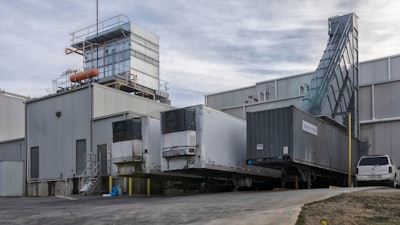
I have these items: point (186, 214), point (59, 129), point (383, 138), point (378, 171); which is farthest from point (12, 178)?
point (383, 138)

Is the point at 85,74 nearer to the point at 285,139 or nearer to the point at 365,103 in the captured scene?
the point at 285,139

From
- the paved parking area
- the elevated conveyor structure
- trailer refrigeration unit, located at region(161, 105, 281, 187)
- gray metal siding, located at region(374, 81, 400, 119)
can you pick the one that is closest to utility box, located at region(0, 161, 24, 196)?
trailer refrigeration unit, located at region(161, 105, 281, 187)

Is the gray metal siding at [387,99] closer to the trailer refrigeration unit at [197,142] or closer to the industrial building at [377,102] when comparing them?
the industrial building at [377,102]

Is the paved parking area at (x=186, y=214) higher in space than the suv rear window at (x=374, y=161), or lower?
lower

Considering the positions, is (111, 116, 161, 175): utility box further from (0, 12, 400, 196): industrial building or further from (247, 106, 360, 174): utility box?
(247, 106, 360, 174): utility box

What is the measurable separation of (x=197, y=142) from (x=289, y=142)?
3805 millimetres

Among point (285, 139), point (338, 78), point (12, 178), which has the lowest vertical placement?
point (12, 178)

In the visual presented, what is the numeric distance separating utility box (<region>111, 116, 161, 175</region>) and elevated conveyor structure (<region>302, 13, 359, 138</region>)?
35.7 ft

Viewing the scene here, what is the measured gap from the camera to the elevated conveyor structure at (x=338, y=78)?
93.7ft

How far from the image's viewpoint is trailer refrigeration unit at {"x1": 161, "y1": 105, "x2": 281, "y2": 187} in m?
19.1

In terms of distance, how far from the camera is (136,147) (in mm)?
21062

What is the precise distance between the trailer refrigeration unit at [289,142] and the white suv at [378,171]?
178 cm

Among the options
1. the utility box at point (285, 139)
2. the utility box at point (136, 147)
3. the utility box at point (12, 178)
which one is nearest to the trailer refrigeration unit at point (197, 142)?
the utility box at point (285, 139)

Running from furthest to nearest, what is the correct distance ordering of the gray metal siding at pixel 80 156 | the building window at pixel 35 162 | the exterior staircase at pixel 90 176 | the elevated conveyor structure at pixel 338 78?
the building window at pixel 35 162 → the elevated conveyor structure at pixel 338 78 → the gray metal siding at pixel 80 156 → the exterior staircase at pixel 90 176
